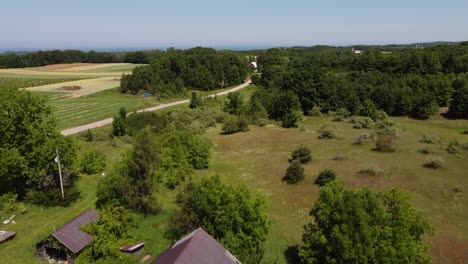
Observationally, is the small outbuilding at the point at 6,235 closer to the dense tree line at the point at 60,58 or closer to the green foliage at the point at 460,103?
the green foliage at the point at 460,103

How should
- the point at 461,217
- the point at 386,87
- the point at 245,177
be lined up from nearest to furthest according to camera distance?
the point at 461,217, the point at 245,177, the point at 386,87

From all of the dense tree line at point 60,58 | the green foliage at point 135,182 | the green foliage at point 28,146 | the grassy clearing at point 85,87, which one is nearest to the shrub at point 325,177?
the green foliage at point 135,182

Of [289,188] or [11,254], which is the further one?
[289,188]

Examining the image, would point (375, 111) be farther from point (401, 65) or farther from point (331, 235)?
point (331, 235)

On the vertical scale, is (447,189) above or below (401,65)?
below

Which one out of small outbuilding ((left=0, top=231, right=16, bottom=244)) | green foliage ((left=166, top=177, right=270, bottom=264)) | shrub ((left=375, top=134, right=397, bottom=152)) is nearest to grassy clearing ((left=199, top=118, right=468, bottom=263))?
shrub ((left=375, top=134, right=397, bottom=152))

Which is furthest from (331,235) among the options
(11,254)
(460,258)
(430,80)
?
(430,80)
